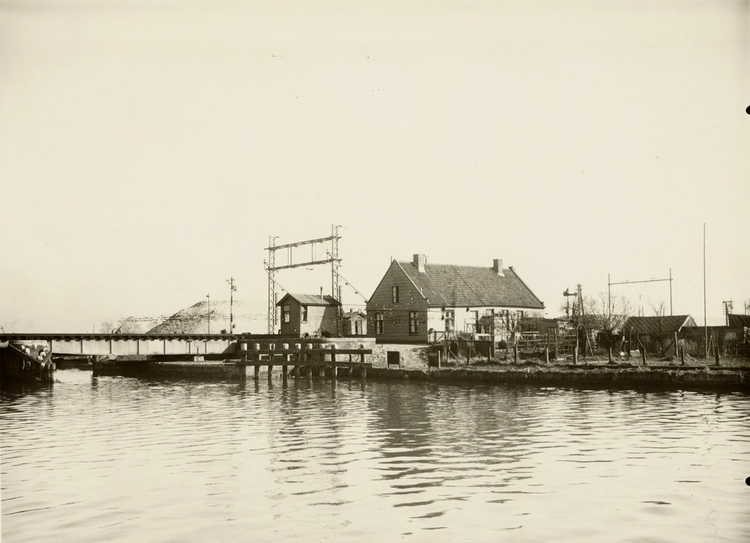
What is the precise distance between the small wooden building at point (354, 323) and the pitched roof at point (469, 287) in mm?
7573

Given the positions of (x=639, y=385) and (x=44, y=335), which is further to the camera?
(x=44, y=335)

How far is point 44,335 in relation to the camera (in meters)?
49.5

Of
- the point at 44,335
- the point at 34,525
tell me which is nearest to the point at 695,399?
the point at 34,525

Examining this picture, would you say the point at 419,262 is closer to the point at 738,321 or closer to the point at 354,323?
the point at 354,323

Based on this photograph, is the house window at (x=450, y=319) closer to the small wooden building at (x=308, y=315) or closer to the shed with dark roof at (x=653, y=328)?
the small wooden building at (x=308, y=315)

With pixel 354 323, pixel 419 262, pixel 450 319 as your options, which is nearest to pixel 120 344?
pixel 354 323

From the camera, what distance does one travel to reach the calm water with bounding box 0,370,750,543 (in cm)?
1066

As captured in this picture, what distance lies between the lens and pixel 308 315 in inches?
2349

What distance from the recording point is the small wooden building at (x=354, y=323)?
61969mm

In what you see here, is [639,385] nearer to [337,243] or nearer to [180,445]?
[180,445]

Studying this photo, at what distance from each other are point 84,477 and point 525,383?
25895mm

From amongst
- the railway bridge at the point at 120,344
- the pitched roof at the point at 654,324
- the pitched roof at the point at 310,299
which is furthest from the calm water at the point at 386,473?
the pitched roof at the point at 310,299

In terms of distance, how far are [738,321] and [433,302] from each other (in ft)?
71.1

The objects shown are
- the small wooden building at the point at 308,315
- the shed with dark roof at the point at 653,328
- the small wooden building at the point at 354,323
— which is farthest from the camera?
the small wooden building at the point at 354,323
